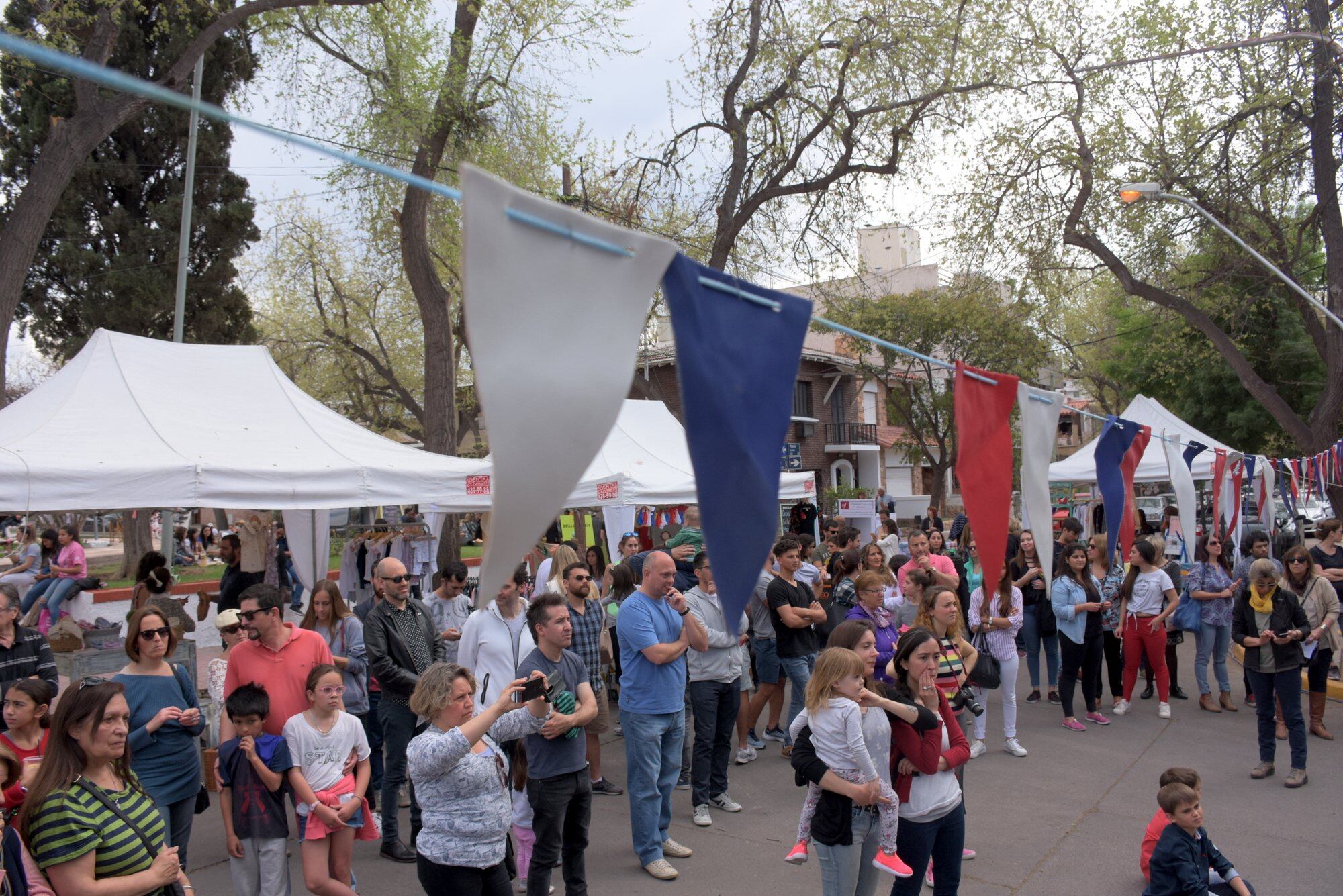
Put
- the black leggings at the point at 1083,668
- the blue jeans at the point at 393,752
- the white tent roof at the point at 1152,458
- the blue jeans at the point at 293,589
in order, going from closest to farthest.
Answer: the blue jeans at the point at 393,752
the black leggings at the point at 1083,668
the blue jeans at the point at 293,589
the white tent roof at the point at 1152,458

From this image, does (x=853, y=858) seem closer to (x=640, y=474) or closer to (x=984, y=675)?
(x=984, y=675)

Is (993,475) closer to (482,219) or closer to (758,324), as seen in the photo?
(758,324)

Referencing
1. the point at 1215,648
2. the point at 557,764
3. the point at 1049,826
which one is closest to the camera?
the point at 557,764

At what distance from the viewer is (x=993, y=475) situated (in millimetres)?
4664

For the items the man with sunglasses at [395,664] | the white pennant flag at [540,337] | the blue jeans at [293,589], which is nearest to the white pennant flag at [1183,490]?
the man with sunglasses at [395,664]

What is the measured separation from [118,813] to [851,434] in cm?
4643

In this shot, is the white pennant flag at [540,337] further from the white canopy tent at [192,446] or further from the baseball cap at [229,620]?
the white canopy tent at [192,446]

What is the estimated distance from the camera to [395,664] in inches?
227

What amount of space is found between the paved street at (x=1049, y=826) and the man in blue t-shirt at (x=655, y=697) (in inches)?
10.1

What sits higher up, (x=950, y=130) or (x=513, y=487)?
(x=950, y=130)

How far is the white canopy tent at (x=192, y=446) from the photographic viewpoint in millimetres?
6777

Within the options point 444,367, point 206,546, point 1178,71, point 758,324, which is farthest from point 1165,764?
point 206,546

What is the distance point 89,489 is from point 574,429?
590 cm

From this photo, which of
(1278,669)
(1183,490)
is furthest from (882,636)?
(1183,490)
